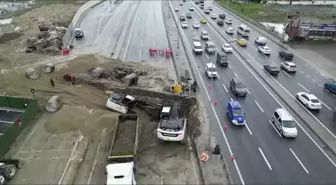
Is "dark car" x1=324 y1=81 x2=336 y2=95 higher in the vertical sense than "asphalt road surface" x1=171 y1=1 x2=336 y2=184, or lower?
higher

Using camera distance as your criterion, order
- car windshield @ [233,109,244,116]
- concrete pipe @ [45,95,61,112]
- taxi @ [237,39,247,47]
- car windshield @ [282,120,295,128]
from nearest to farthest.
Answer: car windshield @ [282,120,295,128], car windshield @ [233,109,244,116], concrete pipe @ [45,95,61,112], taxi @ [237,39,247,47]

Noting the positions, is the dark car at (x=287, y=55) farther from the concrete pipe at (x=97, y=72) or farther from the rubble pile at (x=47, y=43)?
the rubble pile at (x=47, y=43)

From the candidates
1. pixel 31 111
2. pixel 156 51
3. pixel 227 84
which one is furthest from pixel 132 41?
pixel 31 111

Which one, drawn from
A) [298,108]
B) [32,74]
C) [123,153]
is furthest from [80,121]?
[298,108]

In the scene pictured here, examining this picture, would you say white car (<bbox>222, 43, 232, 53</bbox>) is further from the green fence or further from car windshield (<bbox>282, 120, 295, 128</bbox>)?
the green fence

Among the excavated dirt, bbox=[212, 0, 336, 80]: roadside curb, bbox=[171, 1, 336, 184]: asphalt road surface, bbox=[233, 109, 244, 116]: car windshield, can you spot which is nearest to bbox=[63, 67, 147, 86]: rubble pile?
bbox=[171, 1, 336, 184]: asphalt road surface

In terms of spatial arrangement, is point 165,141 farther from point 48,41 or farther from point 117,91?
point 48,41

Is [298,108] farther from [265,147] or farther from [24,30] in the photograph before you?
[24,30]

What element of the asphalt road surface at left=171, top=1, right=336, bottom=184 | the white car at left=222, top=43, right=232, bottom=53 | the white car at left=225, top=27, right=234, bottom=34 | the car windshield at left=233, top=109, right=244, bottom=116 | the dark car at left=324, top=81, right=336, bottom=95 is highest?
the white car at left=225, top=27, right=234, bottom=34
